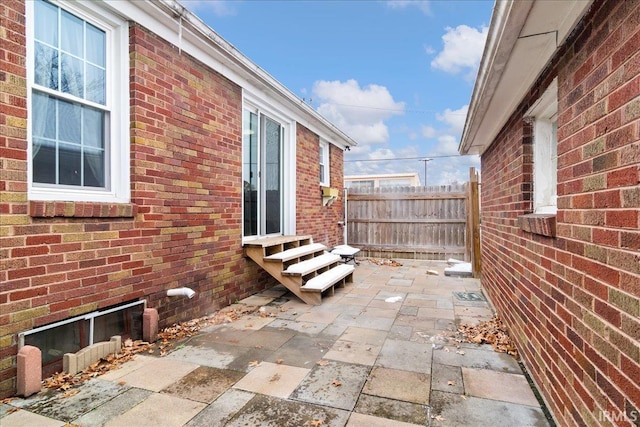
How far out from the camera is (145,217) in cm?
339

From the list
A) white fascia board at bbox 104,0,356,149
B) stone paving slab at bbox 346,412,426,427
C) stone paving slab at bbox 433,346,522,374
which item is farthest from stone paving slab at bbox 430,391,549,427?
white fascia board at bbox 104,0,356,149

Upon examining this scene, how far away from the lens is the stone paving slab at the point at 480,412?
2047 millimetres

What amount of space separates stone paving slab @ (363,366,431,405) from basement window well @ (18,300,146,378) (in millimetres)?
2219

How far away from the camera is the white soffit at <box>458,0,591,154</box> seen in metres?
1.84

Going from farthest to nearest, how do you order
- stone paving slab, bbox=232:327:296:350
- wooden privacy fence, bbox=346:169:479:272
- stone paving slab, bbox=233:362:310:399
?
wooden privacy fence, bbox=346:169:479:272 < stone paving slab, bbox=232:327:296:350 < stone paving slab, bbox=233:362:310:399

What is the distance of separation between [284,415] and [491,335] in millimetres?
2348

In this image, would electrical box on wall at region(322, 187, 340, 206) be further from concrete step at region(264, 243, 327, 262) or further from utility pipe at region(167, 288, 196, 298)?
utility pipe at region(167, 288, 196, 298)

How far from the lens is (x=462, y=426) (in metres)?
2.01

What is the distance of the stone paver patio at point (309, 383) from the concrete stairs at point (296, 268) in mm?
707

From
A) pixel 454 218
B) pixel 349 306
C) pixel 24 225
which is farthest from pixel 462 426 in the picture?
pixel 454 218

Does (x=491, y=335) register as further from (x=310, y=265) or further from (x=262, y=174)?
(x=262, y=174)

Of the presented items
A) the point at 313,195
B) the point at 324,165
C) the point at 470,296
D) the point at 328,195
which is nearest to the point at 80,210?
→ the point at 470,296

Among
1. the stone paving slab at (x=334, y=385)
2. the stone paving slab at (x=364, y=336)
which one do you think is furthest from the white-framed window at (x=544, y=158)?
the stone paving slab at (x=334, y=385)

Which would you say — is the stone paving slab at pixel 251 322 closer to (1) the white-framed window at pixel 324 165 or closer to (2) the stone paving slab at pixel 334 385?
(2) the stone paving slab at pixel 334 385
